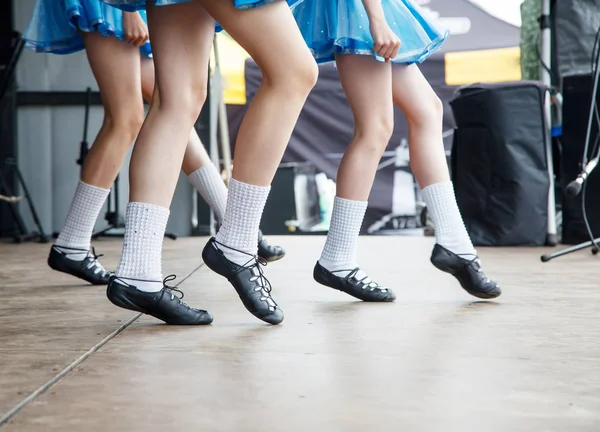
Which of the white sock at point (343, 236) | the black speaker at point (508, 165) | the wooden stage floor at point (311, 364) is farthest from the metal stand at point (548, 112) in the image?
the white sock at point (343, 236)

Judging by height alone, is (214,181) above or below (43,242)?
above

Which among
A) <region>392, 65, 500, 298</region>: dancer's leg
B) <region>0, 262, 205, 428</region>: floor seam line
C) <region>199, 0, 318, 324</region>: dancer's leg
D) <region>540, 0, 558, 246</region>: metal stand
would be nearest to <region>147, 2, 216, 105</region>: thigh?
<region>199, 0, 318, 324</region>: dancer's leg

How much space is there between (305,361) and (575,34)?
4.07 meters

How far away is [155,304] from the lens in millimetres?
1497

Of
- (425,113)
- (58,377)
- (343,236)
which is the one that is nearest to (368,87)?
(425,113)

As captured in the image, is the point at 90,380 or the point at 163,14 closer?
the point at 90,380

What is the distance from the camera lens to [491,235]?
4070 millimetres

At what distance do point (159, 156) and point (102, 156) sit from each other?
0.79m

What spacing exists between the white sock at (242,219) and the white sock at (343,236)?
490 millimetres

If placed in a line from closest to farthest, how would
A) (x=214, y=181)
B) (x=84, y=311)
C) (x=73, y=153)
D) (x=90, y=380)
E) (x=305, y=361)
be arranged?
(x=90, y=380) → (x=305, y=361) → (x=84, y=311) → (x=214, y=181) → (x=73, y=153)

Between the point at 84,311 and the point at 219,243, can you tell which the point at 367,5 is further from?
the point at 84,311

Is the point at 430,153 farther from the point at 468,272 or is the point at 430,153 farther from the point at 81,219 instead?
the point at 81,219

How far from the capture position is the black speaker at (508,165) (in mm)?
4031

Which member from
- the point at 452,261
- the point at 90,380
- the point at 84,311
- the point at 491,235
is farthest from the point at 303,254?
the point at 90,380
